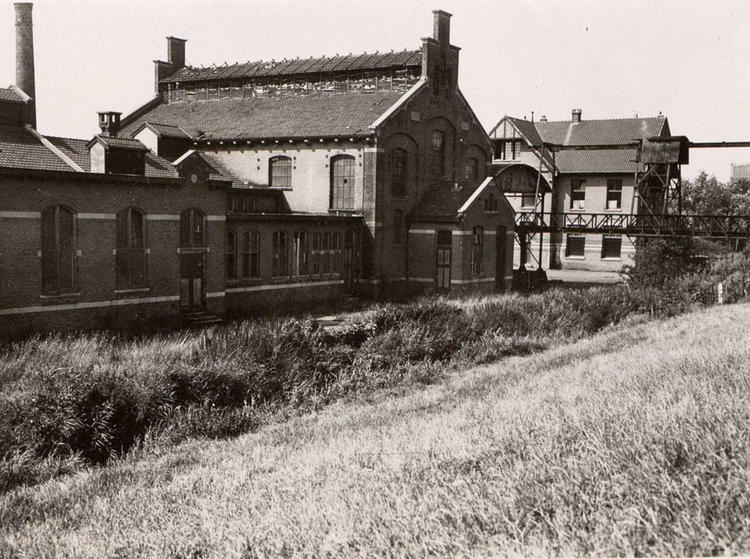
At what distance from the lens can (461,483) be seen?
6.51m

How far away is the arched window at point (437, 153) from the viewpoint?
34.9 m

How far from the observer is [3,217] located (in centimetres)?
1928

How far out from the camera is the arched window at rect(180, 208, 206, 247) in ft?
79.4

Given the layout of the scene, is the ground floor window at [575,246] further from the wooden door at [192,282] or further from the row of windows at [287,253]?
the wooden door at [192,282]

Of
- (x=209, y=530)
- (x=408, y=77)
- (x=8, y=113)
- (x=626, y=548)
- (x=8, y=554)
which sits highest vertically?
(x=408, y=77)

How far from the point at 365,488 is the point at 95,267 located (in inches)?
653

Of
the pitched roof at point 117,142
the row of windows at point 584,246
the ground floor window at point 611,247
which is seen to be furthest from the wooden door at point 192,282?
the ground floor window at point 611,247

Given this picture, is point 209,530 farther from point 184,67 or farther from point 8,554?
point 184,67

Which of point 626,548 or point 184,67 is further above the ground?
point 184,67

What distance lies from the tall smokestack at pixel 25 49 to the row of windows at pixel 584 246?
34.0 meters

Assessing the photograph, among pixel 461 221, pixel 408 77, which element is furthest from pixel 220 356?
pixel 408 77

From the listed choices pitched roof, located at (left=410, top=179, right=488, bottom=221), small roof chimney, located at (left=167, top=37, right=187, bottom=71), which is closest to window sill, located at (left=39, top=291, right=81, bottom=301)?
pitched roof, located at (left=410, top=179, right=488, bottom=221)

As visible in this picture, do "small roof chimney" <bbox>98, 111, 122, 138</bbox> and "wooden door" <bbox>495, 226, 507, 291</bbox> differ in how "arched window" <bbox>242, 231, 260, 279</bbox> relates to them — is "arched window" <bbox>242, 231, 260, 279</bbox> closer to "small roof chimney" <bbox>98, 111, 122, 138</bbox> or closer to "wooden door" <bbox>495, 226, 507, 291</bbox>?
"small roof chimney" <bbox>98, 111, 122, 138</bbox>

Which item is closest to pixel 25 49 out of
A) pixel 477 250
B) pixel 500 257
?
pixel 477 250
